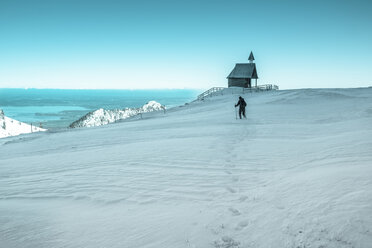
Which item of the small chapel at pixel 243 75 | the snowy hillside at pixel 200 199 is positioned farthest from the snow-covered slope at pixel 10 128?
the snowy hillside at pixel 200 199

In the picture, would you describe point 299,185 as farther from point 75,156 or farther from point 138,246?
point 75,156

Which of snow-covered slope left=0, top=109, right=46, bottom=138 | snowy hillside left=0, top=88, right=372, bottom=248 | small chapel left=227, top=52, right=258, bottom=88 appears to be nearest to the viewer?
snowy hillside left=0, top=88, right=372, bottom=248

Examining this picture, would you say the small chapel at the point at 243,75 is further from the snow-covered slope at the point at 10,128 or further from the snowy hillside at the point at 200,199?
the snowy hillside at the point at 200,199

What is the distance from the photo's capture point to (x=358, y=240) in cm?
286

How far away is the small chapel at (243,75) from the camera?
55406 millimetres

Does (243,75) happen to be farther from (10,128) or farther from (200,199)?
(200,199)

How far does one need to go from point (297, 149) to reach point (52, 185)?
7663 mm

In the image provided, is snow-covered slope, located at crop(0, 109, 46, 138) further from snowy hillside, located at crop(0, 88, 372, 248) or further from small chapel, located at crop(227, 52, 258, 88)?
snowy hillside, located at crop(0, 88, 372, 248)

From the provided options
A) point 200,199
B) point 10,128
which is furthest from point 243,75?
point 200,199

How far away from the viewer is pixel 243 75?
5544 centimetres

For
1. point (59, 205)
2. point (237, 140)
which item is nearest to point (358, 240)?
point (59, 205)

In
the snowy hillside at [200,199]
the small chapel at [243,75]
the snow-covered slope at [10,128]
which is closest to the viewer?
the snowy hillside at [200,199]

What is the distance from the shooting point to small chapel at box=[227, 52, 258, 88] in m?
55.4

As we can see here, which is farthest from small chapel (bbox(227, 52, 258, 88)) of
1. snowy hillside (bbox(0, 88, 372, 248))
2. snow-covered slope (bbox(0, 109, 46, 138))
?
snowy hillside (bbox(0, 88, 372, 248))
